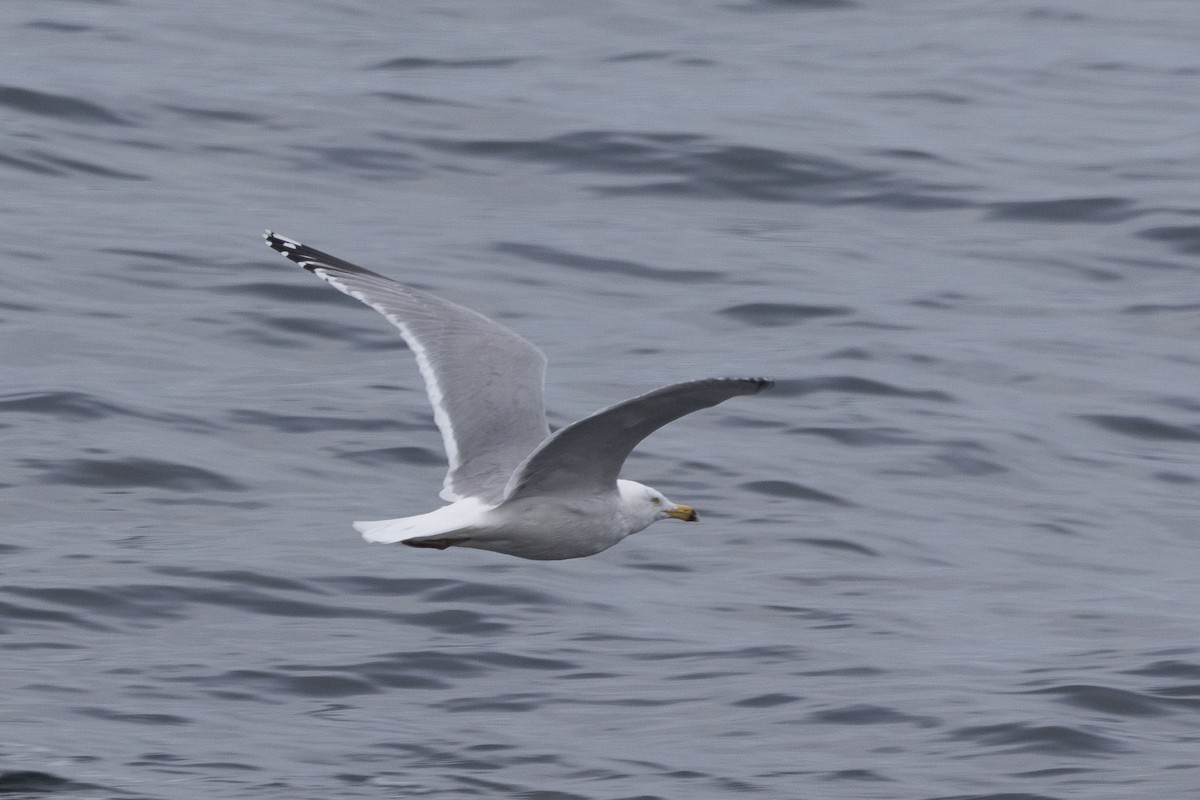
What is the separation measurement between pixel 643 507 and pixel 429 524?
0.98m

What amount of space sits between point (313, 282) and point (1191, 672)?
6.03 metres

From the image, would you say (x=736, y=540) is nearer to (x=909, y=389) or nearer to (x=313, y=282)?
(x=909, y=389)

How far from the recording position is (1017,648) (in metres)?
8.87

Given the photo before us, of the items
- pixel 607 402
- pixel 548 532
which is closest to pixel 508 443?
pixel 548 532

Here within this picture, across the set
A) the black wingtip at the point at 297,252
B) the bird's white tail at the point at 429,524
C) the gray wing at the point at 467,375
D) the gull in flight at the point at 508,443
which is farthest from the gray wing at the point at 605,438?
the black wingtip at the point at 297,252

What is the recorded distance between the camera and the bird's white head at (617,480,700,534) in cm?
742

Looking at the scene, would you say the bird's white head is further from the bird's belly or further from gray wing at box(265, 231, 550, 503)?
gray wing at box(265, 231, 550, 503)

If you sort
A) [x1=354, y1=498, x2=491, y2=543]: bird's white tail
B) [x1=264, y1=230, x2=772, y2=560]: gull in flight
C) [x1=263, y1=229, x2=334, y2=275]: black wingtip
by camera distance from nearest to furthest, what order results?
1. [x1=264, y1=230, x2=772, y2=560]: gull in flight
2. [x1=354, y1=498, x2=491, y2=543]: bird's white tail
3. [x1=263, y1=229, x2=334, y2=275]: black wingtip

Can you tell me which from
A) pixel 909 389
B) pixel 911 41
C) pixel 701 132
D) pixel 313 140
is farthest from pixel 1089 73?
pixel 909 389

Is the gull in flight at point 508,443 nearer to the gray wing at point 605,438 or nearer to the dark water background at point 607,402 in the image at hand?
the gray wing at point 605,438

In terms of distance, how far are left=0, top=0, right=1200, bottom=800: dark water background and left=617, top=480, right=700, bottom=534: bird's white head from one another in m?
0.86

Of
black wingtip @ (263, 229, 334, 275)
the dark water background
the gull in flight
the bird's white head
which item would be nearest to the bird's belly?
the gull in flight

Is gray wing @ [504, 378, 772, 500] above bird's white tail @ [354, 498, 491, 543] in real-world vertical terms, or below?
above

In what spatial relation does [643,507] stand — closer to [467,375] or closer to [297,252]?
[467,375]
